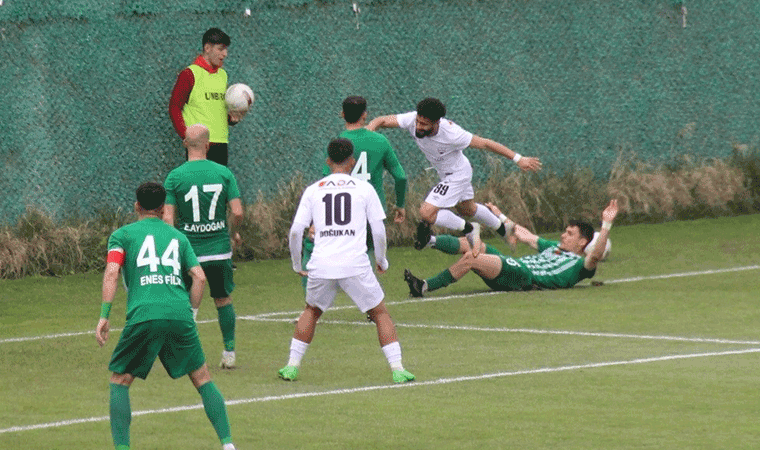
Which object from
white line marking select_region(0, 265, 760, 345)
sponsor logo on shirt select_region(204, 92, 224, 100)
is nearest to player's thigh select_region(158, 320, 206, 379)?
white line marking select_region(0, 265, 760, 345)

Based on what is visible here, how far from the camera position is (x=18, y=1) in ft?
61.7

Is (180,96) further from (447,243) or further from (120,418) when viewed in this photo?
(120,418)

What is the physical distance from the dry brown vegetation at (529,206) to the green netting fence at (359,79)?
0.30m

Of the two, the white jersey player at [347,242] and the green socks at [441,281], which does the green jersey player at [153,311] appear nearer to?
the white jersey player at [347,242]

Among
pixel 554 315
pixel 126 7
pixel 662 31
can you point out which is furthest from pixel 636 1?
pixel 554 315

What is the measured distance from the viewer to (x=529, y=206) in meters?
22.3

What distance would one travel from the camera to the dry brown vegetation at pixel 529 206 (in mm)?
18531

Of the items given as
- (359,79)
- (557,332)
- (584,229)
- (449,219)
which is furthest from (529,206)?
(557,332)

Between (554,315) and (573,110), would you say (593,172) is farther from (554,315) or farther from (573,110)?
(554,315)

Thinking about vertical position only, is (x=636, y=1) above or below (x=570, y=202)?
above

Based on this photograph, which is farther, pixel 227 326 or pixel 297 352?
pixel 227 326

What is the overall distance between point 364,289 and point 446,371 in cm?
97

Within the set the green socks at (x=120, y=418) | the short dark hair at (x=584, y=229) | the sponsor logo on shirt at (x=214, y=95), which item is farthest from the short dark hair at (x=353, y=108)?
the green socks at (x=120, y=418)

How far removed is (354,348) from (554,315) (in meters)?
2.61
